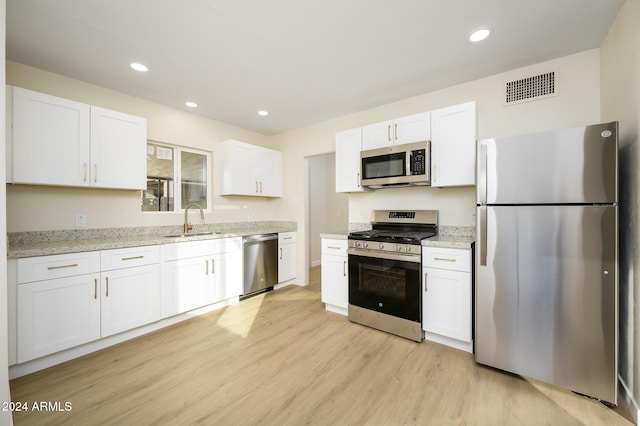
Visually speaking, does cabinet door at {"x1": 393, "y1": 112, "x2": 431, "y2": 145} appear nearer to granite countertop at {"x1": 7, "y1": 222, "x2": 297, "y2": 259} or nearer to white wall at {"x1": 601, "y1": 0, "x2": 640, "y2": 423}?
white wall at {"x1": 601, "y1": 0, "x2": 640, "y2": 423}

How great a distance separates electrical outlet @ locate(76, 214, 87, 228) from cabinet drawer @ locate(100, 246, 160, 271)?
0.69m

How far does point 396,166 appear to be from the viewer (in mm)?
2881

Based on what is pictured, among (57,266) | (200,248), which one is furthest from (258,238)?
(57,266)

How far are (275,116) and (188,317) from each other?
2902 millimetres

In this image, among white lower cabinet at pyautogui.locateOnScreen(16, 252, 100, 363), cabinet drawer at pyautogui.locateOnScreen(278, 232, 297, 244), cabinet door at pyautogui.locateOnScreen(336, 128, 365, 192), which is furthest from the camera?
cabinet drawer at pyautogui.locateOnScreen(278, 232, 297, 244)

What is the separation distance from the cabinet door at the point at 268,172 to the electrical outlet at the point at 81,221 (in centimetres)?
218

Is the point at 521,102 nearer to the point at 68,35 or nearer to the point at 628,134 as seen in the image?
the point at 628,134

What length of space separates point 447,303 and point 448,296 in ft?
0.22

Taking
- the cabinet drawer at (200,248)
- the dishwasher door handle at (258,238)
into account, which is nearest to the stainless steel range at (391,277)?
the dishwasher door handle at (258,238)

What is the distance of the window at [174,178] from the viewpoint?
3412mm

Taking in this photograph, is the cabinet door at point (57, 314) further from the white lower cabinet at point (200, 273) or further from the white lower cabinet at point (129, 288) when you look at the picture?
→ the white lower cabinet at point (200, 273)

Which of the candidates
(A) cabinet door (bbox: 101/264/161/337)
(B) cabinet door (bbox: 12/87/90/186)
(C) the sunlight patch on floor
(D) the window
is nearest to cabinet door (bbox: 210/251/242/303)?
(C) the sunlight patch on floor

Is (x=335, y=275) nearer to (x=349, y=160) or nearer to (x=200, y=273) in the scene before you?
(x=349, y=160)

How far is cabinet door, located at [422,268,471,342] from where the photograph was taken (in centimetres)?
229
